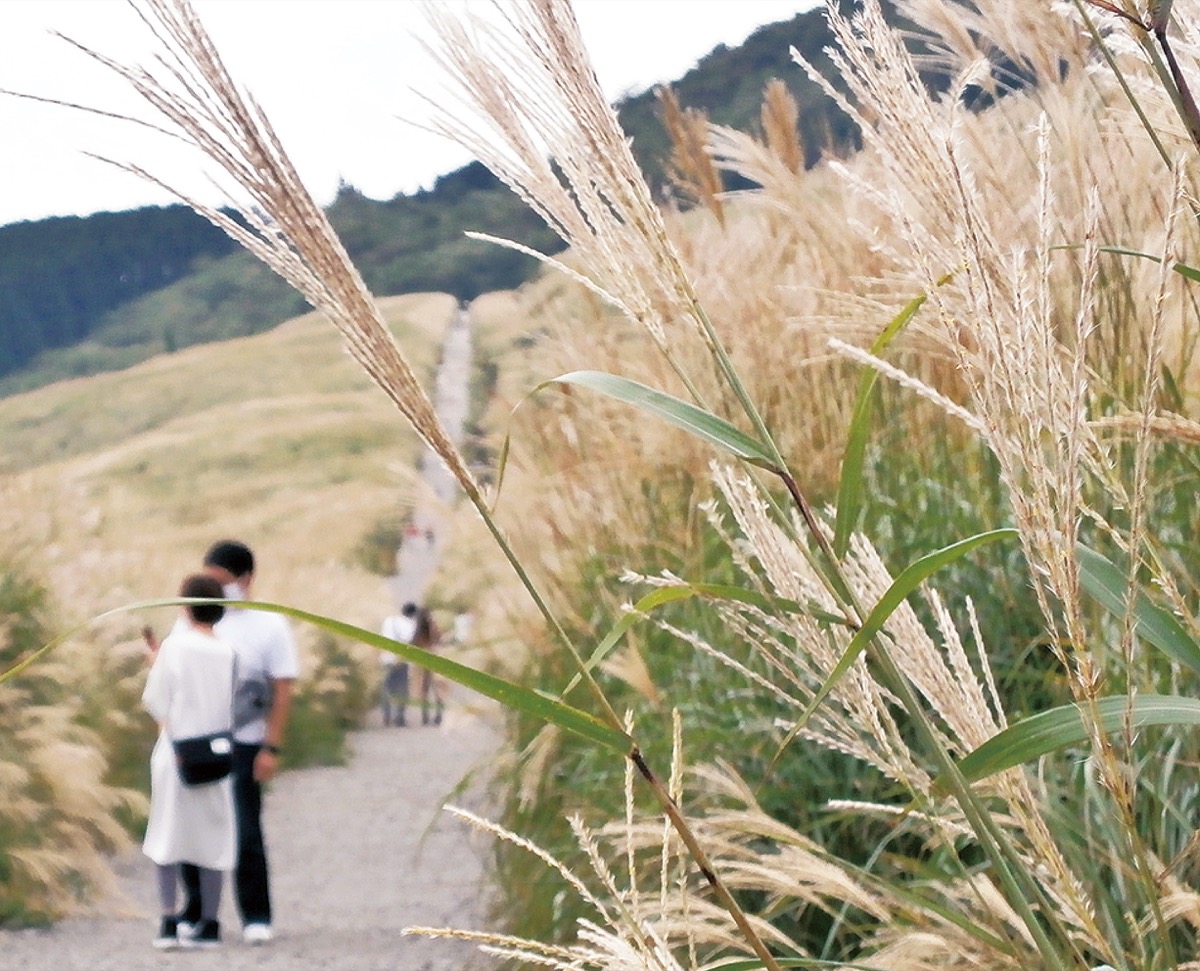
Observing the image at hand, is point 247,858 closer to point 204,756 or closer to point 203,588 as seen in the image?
point 204,756

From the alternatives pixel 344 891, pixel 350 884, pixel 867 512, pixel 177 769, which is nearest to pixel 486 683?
pixel 867 512

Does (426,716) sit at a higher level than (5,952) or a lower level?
lower

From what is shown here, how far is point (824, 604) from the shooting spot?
1143 mm

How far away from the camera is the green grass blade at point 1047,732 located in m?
0.94

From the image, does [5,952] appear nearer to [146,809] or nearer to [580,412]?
[146,809]

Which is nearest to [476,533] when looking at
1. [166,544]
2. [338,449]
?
[166,544]

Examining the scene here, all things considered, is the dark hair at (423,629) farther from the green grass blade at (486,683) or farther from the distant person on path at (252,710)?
the green grass blade at (486,683)

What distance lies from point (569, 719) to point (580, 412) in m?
4.15

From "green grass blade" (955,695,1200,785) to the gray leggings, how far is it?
600 centimetres

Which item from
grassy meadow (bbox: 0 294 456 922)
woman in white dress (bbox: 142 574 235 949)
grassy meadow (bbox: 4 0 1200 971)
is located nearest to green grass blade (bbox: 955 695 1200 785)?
grassy meadow (bbox: 4 0 1200 971)

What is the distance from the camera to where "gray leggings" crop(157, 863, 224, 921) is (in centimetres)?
652

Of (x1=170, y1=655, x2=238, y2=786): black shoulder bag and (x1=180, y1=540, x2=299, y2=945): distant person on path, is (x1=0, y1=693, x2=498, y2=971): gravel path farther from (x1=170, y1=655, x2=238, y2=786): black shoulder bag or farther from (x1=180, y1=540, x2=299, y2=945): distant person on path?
(x1=170, y1=655, x2=238, y2=786): black shoulder bag

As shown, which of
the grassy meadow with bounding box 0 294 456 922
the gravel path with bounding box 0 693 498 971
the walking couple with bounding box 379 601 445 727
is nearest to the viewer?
the gravel path with bounding box 0 693 498 971

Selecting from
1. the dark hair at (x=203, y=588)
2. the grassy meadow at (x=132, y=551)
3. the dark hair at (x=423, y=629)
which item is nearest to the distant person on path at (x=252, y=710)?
the dark hair at (x=203, y=588)
